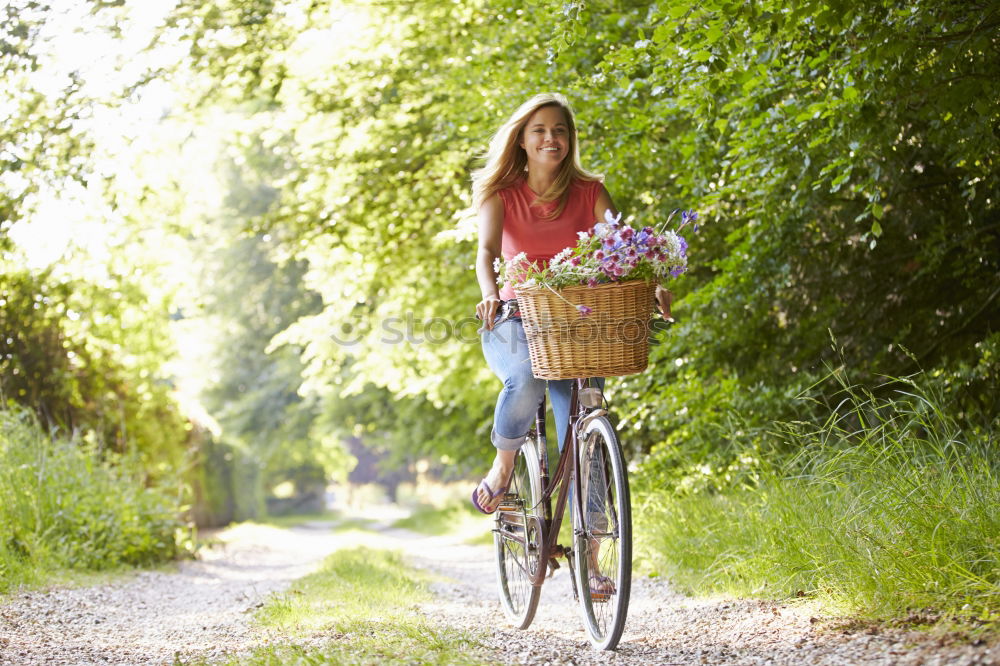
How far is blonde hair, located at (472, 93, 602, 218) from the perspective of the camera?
3.94 metres

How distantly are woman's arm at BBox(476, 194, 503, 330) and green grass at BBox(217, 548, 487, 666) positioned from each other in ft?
3.79

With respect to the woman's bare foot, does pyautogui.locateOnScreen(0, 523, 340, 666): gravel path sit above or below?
below

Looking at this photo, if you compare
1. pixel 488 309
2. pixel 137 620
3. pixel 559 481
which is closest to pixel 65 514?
pixel 137 620

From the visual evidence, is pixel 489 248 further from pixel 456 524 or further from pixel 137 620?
pixel 456 524

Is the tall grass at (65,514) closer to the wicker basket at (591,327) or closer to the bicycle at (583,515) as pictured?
the bicycle at (583,515)

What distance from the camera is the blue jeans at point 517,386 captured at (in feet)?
12.4

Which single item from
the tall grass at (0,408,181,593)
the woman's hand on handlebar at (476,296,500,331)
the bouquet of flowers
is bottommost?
the tall grass at (0,408,181,593)

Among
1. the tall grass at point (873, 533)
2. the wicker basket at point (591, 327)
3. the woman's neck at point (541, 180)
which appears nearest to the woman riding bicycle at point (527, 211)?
the woman's neck at point (541, 180)

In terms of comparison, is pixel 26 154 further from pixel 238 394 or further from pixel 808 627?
pixel 238 394

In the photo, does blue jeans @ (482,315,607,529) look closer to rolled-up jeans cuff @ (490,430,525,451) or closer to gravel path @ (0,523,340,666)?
rolled-up jeans cuff @ (490,430,525,451)

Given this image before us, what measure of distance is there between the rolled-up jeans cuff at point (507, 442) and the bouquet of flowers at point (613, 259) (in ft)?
2.76

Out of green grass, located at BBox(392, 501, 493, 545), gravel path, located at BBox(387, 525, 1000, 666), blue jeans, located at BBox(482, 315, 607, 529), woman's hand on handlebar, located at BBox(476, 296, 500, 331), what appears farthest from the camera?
green grass, located at BBox(392, 501, 493, 545)

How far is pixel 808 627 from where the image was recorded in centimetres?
334

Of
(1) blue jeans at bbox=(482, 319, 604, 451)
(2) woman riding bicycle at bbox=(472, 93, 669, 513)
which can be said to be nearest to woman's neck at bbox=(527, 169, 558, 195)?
(2) woman riding bicycle at bbox=(472, 93, 669, 513)
